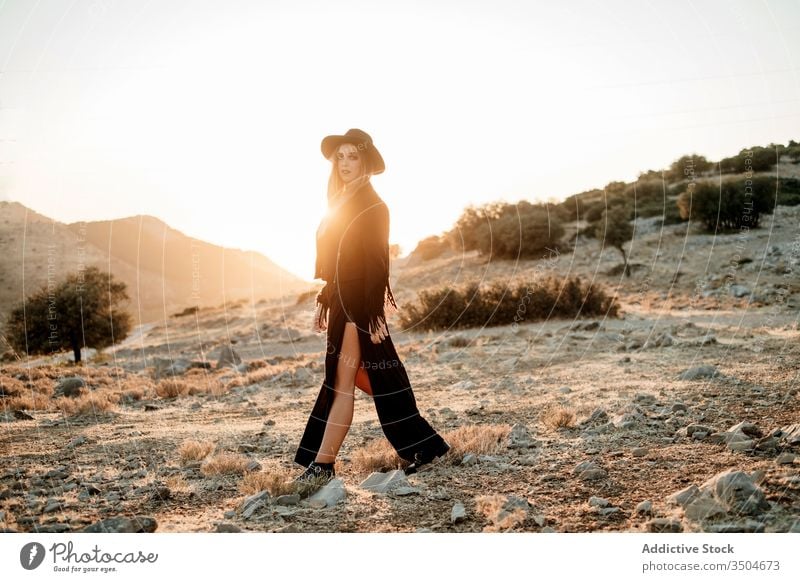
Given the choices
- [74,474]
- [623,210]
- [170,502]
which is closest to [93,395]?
[74,474]

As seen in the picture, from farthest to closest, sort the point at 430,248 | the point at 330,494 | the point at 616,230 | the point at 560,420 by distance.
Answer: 1. the point at 430,248
2. the point at 616,230
3. the point at 560,420
4. the point at 330,494

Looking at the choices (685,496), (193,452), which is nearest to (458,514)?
(685,496)

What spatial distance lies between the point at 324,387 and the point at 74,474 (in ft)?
7.49

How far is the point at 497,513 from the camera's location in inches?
155

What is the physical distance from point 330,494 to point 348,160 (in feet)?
8.20

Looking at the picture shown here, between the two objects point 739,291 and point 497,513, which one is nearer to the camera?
point 497,513

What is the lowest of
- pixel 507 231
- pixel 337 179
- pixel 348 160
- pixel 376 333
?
pixel 376 333

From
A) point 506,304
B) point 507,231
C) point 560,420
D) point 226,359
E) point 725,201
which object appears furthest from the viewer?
point 507,231

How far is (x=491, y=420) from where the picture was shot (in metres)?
6.91

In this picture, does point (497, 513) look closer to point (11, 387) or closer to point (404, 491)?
point (404, 491)

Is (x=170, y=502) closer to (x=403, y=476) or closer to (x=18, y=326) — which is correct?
(x=403, y=476)

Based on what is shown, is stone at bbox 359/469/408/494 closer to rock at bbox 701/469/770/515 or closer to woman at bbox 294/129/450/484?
woman at bbox 294/129/450/484

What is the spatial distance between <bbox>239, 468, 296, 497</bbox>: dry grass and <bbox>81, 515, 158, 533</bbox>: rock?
2.48 feet

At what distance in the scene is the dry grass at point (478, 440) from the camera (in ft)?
17.6
